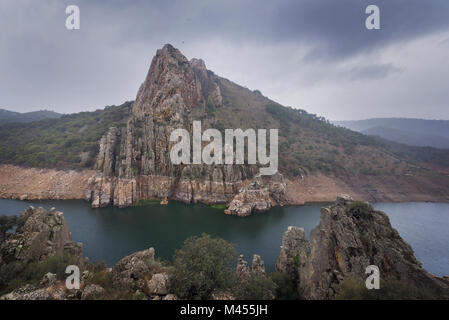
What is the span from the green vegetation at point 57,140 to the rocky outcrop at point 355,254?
58093 millimetres

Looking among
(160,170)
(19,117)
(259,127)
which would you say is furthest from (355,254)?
(19,117)

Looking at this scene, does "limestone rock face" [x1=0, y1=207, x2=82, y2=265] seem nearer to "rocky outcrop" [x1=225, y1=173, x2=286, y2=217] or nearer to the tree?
the tree

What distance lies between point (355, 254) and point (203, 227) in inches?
967

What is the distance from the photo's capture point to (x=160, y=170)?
156 feet

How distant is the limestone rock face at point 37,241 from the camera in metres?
11.2

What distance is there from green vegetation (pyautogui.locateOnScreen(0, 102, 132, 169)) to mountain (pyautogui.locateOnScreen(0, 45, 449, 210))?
0.24m

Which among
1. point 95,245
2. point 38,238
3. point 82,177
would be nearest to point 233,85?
point 82,177

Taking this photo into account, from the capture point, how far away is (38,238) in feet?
41.0

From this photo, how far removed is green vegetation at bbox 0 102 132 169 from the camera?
2026 inches

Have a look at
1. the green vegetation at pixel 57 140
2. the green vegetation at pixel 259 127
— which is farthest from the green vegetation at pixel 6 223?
the green vegetation at pixel 57 140

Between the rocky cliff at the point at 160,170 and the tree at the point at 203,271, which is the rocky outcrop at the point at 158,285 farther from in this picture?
the rocky cliff at the point at 160,170

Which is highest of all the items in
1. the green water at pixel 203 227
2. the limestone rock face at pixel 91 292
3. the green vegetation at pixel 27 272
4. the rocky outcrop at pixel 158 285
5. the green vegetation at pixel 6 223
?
the green vegetation at pixel 6 223

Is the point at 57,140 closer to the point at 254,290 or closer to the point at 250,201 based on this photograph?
the point at 250,201
